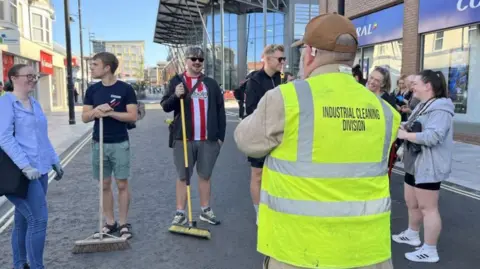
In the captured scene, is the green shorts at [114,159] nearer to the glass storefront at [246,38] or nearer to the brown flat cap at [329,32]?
the brown flat cap at [329,32]

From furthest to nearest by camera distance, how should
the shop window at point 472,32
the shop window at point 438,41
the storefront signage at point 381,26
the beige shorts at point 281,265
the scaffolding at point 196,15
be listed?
the scaffolding at point 196,15 < the storefront signage at point 381,26 < the shop window at point 438,41 < the shop window at point 472,32 < the beige shorts at point 281,265

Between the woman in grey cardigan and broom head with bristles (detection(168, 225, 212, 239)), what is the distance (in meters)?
1.99

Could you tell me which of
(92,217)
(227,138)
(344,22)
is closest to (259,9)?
(227,138)

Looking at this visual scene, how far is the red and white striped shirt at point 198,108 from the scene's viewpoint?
4742 millimetres

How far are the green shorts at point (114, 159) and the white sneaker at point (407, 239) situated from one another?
2937 millimetres

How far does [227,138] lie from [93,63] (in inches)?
363

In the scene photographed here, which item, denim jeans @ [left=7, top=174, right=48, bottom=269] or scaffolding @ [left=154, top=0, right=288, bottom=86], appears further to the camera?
scaffolding @ [left=154, top=0, right=288, bottom=86]

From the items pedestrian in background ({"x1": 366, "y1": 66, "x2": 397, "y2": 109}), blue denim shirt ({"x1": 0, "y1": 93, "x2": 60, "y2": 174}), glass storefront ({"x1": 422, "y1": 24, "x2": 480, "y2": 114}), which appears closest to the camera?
blue denim shirt ({"x1": 0, "y1": 93, "x2": 60, "y2": 174})

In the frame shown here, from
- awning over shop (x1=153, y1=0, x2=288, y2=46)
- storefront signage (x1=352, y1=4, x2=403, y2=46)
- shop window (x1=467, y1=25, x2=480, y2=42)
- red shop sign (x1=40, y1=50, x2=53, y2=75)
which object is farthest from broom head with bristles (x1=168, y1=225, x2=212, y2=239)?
awning over shop (x1=153, y1=0, x2=288, y2=46)

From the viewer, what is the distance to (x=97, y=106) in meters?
4.30

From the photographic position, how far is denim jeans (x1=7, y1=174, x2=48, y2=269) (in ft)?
11.1

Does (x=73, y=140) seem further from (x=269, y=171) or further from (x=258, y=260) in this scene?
(x=269, y=171)

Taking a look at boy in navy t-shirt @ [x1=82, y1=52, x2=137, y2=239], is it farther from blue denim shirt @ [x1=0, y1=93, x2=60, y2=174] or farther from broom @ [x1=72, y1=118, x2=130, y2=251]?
blue denim shirt @ [x1=0, y1=93, x2=60, y2=174]

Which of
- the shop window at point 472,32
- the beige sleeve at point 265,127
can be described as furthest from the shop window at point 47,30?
the beige sleeve at point 265,127
